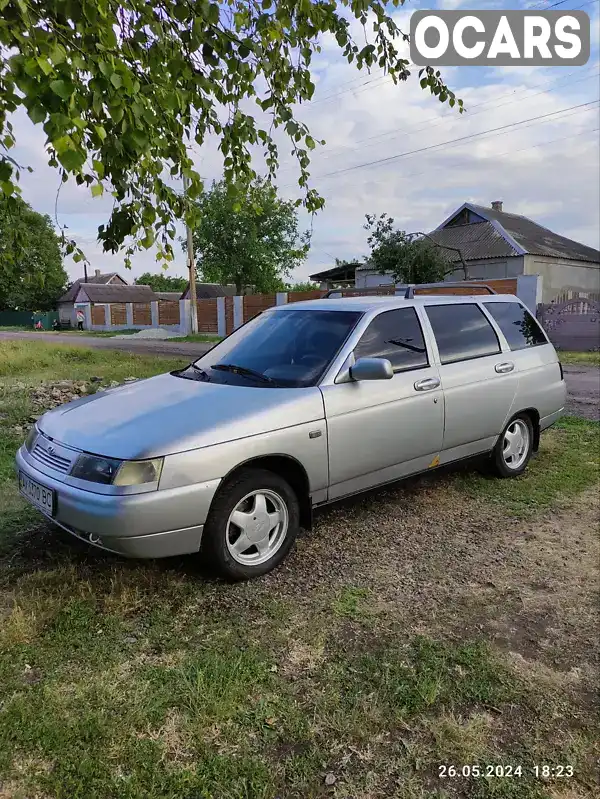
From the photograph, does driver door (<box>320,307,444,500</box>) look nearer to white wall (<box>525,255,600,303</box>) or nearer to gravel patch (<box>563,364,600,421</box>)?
gravel patch (<box>563,364,600,421</box>)

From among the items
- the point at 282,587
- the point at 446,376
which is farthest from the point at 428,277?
the point at 282,587

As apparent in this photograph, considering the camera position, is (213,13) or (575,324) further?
(575,324)

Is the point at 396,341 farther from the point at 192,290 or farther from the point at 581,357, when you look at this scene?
the point at 192,290

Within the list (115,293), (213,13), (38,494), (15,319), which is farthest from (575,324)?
(15,319)

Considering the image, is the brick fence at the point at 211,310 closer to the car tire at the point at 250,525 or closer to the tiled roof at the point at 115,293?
the car tire at the point at 250,525

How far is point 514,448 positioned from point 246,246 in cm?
4047

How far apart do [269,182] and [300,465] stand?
2.30 meters

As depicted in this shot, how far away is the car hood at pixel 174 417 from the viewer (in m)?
3.12

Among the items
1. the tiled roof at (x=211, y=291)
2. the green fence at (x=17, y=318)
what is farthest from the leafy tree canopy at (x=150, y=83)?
the tiled roof at (x=211, y=291)

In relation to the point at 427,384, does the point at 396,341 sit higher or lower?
higher

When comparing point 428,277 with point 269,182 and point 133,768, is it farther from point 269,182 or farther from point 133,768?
point 133,768

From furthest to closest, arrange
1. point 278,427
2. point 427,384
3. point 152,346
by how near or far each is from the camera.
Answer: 1. point 152,346
2. point 427,384
3. point 278,427

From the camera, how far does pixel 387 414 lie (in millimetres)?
4012

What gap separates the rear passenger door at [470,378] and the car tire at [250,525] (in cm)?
158
